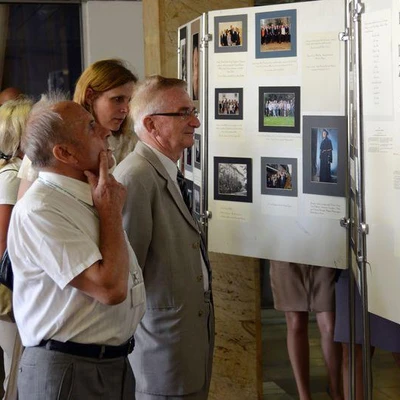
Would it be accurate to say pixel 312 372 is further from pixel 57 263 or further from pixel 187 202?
pixel 57 263

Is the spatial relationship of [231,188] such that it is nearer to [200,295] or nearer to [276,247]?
[276,247]

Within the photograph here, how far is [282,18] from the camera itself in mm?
→ 3891

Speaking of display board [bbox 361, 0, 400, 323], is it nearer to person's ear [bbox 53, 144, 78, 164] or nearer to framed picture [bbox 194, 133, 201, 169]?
person's ear [bbox 53, 144, 78, 164]

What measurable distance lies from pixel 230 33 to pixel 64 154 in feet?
5.63

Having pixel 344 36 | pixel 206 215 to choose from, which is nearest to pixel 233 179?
pixel 206 215

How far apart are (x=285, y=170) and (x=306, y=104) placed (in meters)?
0.31

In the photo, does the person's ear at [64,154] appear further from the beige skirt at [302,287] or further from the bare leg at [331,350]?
the bare leg at [331,350]

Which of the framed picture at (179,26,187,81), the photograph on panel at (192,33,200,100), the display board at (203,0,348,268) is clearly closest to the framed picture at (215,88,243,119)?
the display board at (203,0,348,268)

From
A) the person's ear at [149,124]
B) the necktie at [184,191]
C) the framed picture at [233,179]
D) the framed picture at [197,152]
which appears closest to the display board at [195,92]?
the framed picture at [197,152]

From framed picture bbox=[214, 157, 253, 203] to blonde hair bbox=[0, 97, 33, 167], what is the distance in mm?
934

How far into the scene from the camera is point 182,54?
15.7ft

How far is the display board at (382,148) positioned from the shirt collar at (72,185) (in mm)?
1089

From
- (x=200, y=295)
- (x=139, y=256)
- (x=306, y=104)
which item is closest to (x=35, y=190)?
(x=139, y=256)

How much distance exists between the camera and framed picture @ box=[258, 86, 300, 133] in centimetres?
389
